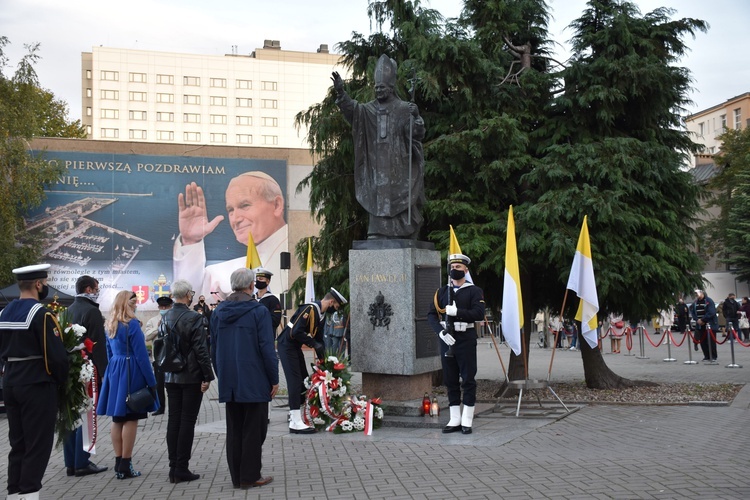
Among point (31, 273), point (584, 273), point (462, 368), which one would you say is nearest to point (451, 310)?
point (462, 368)

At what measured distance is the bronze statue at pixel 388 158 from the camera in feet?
39.6

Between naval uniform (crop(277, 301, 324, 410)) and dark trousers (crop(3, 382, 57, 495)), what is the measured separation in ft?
14.1

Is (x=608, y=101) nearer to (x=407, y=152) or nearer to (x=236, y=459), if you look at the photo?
(x=407, y=152)

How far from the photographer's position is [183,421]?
8.25 metres

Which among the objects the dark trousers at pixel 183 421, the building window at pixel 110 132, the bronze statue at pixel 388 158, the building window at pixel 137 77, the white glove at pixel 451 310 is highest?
the building window at pixel 137 77

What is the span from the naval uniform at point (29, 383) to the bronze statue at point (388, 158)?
6032 millimetres

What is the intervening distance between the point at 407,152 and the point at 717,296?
4589 cm

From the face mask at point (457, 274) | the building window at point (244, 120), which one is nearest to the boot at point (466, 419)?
the face mask at point (457, 274)

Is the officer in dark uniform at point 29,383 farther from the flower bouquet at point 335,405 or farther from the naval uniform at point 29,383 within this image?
the flower bouquet at point 335,405

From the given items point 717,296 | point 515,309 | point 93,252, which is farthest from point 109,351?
point 717,296

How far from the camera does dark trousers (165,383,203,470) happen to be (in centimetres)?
824

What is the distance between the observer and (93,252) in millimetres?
37469

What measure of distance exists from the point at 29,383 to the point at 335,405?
494cm

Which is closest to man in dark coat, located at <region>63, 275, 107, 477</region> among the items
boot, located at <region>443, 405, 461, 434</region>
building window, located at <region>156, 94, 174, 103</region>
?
boot, located at <region>443, 405, 461, 434</region>
